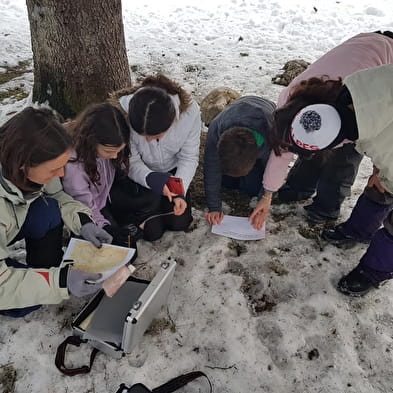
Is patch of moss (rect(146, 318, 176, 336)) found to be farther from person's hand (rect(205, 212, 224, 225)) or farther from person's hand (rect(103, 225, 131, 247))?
person's hand (rect(205, 212, 224, 225))

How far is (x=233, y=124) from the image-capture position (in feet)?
7.39

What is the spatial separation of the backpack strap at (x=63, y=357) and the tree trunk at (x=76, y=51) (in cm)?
187

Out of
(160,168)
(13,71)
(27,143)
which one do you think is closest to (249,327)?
(160,168)

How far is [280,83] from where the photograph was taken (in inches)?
168

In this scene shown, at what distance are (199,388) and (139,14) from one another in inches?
225

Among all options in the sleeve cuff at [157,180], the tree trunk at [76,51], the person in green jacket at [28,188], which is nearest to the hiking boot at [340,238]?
the sleeve cuff at [157,180]

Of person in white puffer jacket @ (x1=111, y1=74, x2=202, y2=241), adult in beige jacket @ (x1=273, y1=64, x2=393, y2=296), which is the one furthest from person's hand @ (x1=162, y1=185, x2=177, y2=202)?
adult in beige jacket @ (x1=273, y1=64, x2=393, y2=296)

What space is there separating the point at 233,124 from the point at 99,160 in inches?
31.3

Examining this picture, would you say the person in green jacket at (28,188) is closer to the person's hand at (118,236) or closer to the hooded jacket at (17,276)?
the hooded jacket at (17,276)

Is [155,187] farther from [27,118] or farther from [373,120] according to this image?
[373,120]

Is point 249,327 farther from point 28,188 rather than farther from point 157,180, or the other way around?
point 28,188

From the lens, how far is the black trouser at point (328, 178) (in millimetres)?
2520

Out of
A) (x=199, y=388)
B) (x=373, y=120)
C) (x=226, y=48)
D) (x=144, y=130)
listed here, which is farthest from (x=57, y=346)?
(x=226, y=48)

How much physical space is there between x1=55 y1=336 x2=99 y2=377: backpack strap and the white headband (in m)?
1.45
